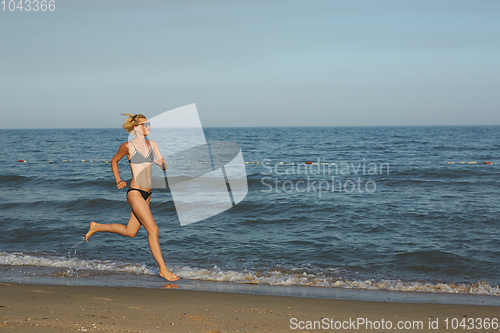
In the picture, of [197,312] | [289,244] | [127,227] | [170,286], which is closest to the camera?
[197,312]

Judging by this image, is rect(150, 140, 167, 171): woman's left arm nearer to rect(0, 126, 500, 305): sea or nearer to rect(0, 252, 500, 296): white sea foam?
rect(0, 126, 500, 305): sea

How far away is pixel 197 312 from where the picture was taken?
4441mm

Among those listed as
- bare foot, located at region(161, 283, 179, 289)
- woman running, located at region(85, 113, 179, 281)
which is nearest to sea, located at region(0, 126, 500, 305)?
bare foot, located at region(161, 283, 179, 289)

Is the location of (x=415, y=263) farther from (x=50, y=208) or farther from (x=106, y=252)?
(x=50, y=208)

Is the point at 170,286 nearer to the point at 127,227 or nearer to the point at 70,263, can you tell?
the point at 127,227

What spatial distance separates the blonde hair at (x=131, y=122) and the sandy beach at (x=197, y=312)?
219 cm

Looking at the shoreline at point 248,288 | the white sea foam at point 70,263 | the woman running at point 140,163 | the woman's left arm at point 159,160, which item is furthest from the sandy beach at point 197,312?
the woman's left arm at point 159,160

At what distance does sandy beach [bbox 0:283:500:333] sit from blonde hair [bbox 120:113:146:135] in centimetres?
219

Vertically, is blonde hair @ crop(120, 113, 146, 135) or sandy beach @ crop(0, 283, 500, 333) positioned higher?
blonde hair @ crop(120, 113, 146, 135)

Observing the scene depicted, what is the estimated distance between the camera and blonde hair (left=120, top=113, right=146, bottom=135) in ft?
16.0

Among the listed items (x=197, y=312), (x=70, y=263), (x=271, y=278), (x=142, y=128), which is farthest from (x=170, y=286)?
(x=70, y=263)

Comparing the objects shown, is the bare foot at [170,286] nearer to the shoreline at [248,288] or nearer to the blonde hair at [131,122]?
the shoreline at [248,288]

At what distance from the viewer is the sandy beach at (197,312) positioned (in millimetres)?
4004

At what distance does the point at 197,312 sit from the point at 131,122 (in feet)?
8.20
